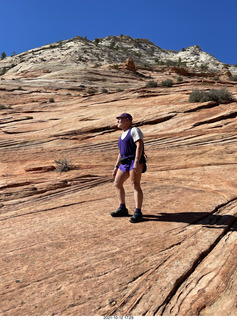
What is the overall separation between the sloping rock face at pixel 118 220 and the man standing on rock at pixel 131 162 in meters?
0.29

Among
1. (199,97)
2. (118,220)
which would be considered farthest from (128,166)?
(199,97)

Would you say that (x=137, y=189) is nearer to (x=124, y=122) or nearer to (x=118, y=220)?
(x=118, y=220)

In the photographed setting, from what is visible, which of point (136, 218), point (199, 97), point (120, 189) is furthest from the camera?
point (199, 97)

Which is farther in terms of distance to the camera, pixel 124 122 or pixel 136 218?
pixel 124 122

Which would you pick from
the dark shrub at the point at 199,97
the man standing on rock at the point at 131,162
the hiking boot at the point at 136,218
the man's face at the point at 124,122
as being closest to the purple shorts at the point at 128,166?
the man standing on rock at the point at 131,162

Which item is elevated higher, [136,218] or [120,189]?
[120,189]

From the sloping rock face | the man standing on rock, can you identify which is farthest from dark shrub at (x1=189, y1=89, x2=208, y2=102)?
the man standing on rock

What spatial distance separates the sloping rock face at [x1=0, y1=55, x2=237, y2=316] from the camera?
2.57 metres

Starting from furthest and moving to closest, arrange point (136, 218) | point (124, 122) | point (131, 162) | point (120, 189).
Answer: point (120, 189) → point (124, 122) → point (131, 162) → point (136, 218)

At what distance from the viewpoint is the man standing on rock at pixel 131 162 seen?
4215mm

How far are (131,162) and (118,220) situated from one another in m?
0.99

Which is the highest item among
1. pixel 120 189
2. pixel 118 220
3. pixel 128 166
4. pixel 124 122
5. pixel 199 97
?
pixel 199 97

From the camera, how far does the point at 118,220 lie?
4.39m

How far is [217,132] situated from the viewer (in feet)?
28.2
